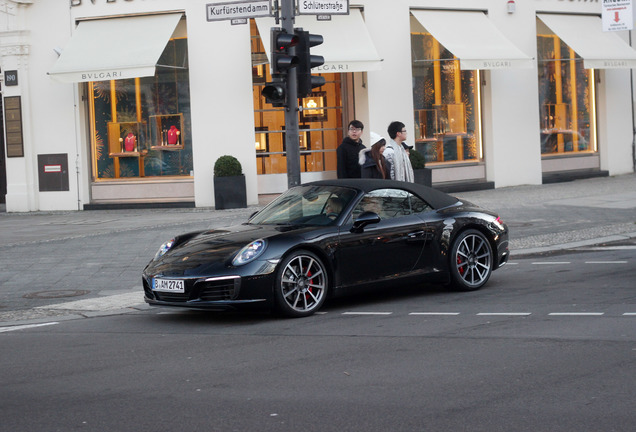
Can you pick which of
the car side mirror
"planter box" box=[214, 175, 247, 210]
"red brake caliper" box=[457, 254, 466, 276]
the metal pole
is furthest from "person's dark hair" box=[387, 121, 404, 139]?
"planter box" box=[214, 175, 247, 210]

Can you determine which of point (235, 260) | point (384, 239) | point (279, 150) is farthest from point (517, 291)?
point (279, 150)

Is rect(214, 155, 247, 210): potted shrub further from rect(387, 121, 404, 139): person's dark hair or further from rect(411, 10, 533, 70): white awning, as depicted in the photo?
rect(387, 121, 404, 139): person's dark hair

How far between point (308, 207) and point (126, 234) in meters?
7.65

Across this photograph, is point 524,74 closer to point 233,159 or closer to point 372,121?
point 372,121

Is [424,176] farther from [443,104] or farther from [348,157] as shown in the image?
[348,157]

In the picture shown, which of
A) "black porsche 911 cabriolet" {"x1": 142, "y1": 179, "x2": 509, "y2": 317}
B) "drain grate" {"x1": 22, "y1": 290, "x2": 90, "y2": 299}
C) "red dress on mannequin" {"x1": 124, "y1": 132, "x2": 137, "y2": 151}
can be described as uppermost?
"red dress on mannequin" {"x1": 124, "y1": 132, "x2": 137, "y2": 151}

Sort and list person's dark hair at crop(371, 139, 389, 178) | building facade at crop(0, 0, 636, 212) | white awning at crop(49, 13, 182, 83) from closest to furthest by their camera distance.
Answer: person's dark hair at crop(371, 139, 389, 178) < white awning at crop(49, 13, 182, 83) < building facade at crop(0, 0, 636, 212)

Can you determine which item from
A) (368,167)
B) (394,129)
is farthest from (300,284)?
(394,129)

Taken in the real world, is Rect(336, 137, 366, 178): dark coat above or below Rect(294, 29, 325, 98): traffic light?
below

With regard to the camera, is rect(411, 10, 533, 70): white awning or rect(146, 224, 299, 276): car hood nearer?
rect(146, 224, 299, 276): car hood

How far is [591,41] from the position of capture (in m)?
25.3

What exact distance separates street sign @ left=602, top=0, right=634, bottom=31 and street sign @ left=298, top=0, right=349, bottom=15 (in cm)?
1141

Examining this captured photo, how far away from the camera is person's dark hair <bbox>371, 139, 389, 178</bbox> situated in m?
12.6

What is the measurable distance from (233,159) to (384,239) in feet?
38.1
